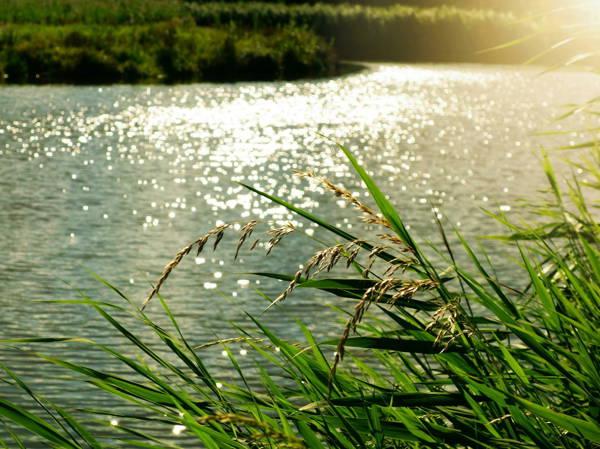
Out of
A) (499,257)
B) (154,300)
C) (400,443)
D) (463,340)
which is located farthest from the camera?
(499,257)

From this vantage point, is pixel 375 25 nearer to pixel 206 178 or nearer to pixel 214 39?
pixel 214 39

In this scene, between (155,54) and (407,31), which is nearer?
(155,54)

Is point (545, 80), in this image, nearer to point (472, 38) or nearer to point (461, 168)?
point (472, 38)

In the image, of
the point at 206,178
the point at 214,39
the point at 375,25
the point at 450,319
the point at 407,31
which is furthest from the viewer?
the point at 407,31

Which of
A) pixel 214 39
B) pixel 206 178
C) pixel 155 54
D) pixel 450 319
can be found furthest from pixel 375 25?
pixel 450 319

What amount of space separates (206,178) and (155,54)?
53.8 feet

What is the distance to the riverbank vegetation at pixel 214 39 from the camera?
28984 mm

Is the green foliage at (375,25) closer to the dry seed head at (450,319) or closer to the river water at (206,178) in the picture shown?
the river water at (206,178)

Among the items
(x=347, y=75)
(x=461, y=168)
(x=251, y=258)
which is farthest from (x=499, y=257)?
(x=347, y=75)

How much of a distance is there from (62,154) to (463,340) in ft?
47.9

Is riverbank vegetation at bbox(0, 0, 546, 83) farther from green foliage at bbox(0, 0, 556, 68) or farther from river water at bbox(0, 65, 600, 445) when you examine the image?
river water at bbox(0, 65, 600, 445)

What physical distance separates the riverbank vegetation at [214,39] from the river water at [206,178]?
2.04 meters

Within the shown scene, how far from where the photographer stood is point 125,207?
12.5 meters

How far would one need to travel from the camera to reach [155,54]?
1208 inches
